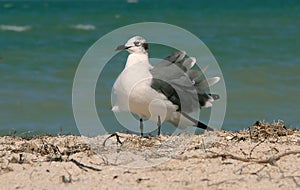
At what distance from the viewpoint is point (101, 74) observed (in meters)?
14.0

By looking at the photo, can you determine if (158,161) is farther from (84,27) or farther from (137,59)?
(84,27)

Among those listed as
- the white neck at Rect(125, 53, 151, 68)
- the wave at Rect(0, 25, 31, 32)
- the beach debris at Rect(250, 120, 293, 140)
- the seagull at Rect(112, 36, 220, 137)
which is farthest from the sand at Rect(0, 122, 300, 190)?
the wave at Rect(0, 25, 31, 32)

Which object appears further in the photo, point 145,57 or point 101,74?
point 101,74

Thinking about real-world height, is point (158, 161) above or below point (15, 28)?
below

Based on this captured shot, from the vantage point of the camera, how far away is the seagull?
7.26 metres

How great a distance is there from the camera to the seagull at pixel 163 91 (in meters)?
7.26

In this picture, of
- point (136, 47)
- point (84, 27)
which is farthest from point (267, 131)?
point (84, 27)

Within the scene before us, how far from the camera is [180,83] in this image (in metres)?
7.47

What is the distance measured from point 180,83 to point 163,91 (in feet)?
0.64

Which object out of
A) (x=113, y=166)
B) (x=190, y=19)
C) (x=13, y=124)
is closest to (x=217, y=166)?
(x=113, y=166)

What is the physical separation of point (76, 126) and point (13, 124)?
40.7 inches

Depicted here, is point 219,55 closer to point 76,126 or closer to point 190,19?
point 76,126

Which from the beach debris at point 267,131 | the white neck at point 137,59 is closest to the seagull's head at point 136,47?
the white neck at point 137,59

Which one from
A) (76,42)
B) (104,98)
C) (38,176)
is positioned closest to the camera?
(38,176)
